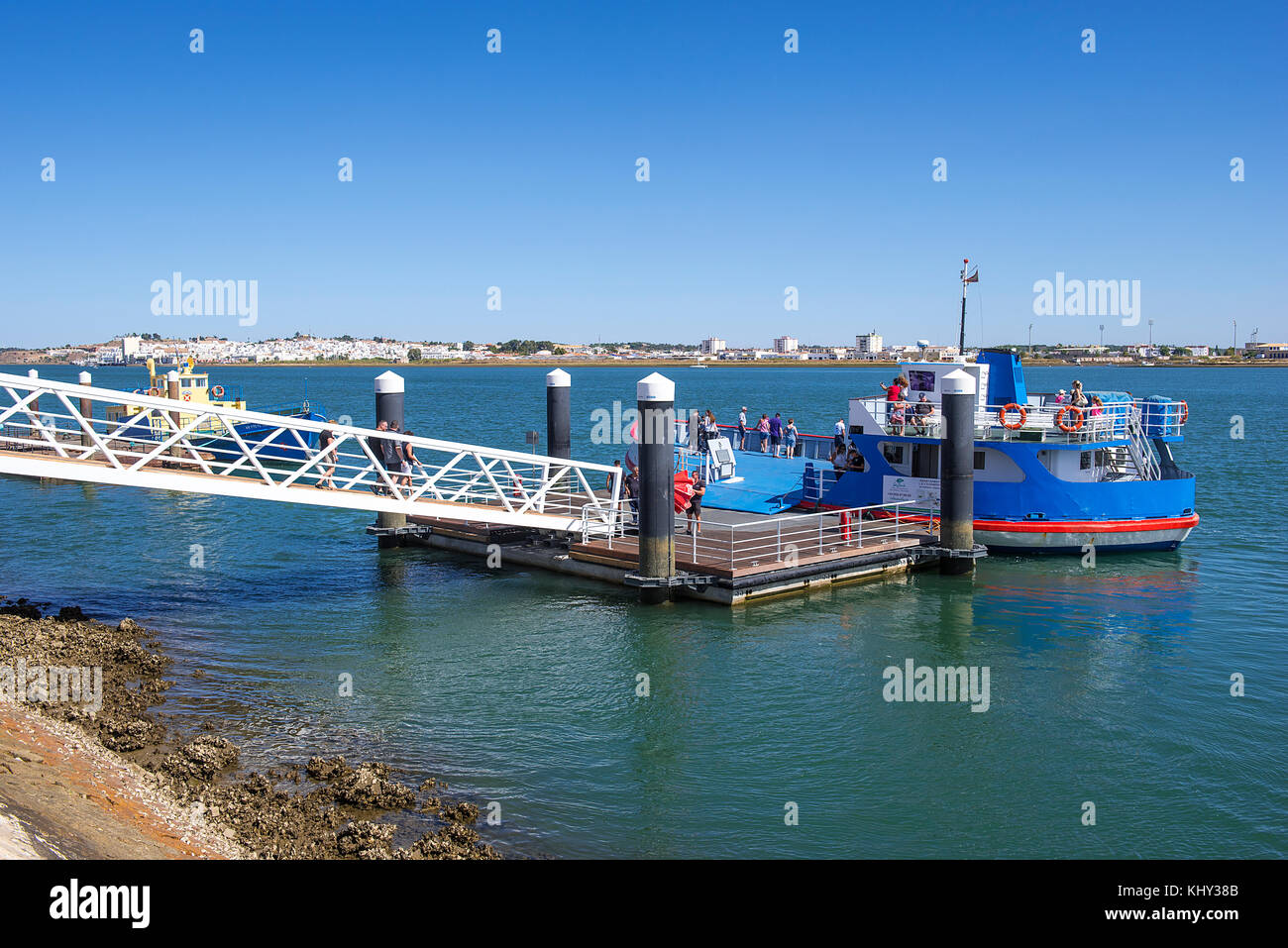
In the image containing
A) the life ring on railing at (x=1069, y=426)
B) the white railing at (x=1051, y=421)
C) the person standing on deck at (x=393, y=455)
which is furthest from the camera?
the white railing at (x=1051, y=421)

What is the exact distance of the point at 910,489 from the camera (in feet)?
90.6

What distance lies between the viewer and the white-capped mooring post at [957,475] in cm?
2359

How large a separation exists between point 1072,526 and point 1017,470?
203 cm

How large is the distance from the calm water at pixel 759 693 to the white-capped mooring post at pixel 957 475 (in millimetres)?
718

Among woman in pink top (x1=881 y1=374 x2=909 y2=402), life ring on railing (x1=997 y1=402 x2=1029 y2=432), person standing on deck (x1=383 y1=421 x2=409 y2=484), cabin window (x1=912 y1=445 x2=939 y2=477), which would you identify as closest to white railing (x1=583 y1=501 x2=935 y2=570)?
cabin window (x1=912 y1=445 x2=939 y2=477)

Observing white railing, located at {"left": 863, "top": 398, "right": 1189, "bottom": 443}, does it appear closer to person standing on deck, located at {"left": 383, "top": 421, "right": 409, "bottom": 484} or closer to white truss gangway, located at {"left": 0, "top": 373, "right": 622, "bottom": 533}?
white truss gangway, located at {"left": 0, "top": 373, "right": 622, "bottom": 533}

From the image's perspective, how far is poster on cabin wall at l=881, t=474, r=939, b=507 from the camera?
2722cm

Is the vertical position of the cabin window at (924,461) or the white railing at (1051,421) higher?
the white railing at (1051,421)

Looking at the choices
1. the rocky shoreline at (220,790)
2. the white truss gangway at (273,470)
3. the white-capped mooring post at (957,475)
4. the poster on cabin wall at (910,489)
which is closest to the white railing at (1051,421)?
the poster on cabin wall at (910,489)

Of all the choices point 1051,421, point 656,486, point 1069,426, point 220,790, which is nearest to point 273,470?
point 656,486

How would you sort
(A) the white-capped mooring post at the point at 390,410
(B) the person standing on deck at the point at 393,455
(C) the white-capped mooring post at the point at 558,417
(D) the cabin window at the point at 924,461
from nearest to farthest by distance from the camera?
(B) the person standing on deck at the point at 393,455
(A) the white-capped mooring post at the point at 390,410
(D) the cabin window at the point at 924,461
(C) the white-capped mooring post at the point at 558,417

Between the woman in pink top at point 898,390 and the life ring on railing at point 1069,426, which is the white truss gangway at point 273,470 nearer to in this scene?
the woman in pink top at point 898,390
